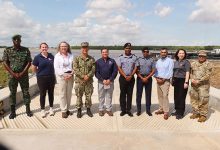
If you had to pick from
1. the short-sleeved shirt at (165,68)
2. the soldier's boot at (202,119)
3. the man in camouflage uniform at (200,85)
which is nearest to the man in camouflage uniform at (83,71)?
the short-sleeved shirt at (165,68)

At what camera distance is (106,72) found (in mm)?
7453

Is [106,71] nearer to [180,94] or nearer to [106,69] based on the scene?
[106,69]

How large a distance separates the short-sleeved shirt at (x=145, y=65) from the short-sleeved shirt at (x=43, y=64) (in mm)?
2030

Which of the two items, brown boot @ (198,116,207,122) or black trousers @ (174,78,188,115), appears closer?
brown boot @ (198,116,207,122)

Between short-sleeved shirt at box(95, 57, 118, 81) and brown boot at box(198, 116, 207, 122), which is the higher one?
short-sleeved shirt at box(95, 57, 118, 81)

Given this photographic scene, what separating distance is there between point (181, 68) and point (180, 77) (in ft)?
0.71

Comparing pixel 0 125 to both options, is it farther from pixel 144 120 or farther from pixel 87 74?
pixel 144 120

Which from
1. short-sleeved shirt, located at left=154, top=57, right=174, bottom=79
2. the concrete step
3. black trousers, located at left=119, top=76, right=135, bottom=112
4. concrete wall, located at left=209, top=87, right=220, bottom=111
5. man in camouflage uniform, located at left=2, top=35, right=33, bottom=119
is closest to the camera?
the concrete step

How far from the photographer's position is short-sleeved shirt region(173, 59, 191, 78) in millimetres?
7199

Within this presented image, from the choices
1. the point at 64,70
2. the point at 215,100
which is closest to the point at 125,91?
the point at 64,70

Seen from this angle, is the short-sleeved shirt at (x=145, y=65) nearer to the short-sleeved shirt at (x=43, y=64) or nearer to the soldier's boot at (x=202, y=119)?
the soldier's boot at (x=202, y=119)

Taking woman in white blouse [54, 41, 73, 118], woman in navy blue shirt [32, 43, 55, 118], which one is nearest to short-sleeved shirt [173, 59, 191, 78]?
woman in white blouse [54, 41, 73, 118]

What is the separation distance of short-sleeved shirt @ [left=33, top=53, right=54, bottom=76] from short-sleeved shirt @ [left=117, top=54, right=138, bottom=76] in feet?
5.17

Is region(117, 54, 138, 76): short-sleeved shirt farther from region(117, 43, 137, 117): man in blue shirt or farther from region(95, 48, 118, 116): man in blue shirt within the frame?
region(95, 48, 118, 116): man in blue shirt
